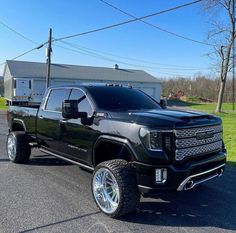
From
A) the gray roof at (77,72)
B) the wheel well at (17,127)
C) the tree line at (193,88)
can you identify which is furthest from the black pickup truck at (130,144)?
the tree line at (193,88)

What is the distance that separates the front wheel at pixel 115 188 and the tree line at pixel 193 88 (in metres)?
69.9

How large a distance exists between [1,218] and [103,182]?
150 cm

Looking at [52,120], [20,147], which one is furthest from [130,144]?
[20,147]

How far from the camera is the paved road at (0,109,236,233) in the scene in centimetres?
425

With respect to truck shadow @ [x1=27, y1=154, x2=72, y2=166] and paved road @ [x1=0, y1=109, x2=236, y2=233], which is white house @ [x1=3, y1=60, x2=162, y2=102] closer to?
truck shadow @ [x1=27, y1=154, x2=72, y2=166]

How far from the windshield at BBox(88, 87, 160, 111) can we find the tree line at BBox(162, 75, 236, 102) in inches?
2684

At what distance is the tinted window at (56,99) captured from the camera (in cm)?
650

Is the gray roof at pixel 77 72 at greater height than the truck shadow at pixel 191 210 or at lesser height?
greater

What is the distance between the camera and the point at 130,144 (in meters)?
4.51

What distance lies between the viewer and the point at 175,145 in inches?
172

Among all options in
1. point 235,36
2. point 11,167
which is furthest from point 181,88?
point 11,167

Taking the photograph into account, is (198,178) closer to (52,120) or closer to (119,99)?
(119,99)

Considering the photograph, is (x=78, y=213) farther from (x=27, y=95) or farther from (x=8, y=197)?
(x=27, y=95)

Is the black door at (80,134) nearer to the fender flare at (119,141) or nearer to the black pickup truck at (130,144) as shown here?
the black pickup truck at (130,144)
